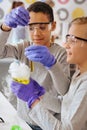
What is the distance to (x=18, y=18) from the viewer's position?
1471mm

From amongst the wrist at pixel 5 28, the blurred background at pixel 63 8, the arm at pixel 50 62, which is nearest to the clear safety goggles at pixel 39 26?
the wrist at pixel 5 28

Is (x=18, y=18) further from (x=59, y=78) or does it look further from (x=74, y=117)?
(x=74, y=117)

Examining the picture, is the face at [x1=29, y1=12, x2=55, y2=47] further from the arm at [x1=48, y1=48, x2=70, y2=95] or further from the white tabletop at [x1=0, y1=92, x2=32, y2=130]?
the white tabletop at [x1=0, y1=92, x2=32, y2=130]

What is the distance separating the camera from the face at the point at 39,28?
62.3 inches

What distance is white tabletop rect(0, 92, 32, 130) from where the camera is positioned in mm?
1264

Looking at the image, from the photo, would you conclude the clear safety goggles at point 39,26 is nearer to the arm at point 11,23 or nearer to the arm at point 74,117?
the arm at point 11,23

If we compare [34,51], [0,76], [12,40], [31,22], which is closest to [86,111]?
[34,51]

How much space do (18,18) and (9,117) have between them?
0.56m

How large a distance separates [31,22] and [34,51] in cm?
34

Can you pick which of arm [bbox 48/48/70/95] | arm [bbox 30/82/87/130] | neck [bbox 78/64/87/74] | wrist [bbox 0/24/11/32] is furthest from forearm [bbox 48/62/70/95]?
wrist [bbox 0/24/11/32]

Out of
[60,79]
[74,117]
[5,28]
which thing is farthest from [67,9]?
[74,117]

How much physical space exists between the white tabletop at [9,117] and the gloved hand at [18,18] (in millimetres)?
484

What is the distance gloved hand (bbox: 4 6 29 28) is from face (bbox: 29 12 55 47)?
9cm

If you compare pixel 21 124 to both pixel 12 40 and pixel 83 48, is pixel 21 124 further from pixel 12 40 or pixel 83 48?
pixel 12 40
